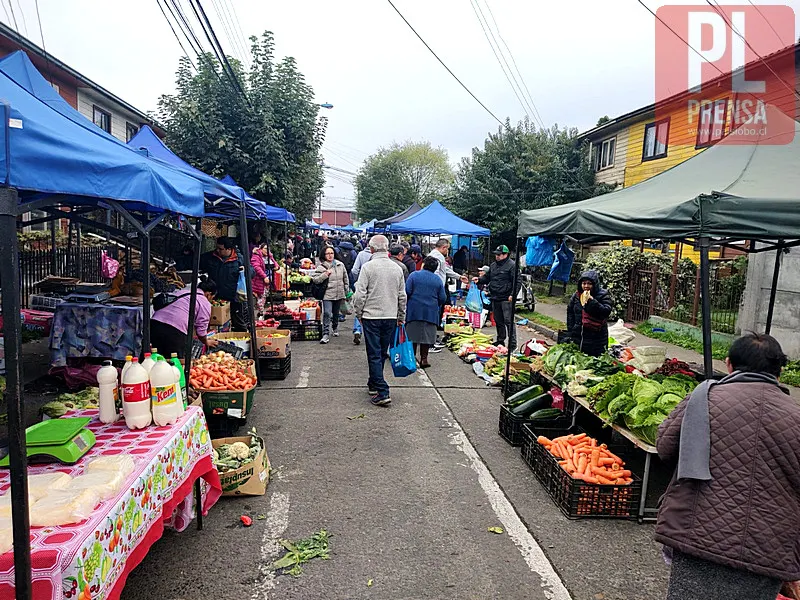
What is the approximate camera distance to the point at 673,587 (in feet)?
8.72

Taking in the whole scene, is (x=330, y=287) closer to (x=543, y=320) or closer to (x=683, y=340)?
(x=543, y=320)

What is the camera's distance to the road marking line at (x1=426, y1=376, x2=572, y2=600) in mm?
3533

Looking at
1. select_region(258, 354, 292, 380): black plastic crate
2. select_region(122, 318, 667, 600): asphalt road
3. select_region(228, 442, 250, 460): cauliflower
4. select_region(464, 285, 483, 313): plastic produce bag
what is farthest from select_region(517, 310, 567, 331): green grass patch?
select_region(228, 442, 250, 460): cauliflower

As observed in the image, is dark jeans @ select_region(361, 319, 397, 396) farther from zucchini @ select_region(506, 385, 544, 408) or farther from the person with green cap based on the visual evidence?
the person with green cap

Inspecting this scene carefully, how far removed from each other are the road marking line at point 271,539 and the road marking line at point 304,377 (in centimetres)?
334

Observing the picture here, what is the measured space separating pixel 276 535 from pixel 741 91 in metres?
18.3

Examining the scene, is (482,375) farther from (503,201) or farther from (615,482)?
(503,201)

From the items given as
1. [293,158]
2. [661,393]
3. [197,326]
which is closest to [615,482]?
[661,393]

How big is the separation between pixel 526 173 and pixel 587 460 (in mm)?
20216

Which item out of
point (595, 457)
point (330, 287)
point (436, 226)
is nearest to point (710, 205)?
point (595, 457)

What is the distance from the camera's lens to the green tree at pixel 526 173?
23406mm

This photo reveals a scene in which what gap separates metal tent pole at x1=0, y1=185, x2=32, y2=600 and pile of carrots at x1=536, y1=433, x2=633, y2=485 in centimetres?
376

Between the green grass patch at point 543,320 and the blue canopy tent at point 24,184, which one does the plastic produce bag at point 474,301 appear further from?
the blue canopy tent at point 24,184

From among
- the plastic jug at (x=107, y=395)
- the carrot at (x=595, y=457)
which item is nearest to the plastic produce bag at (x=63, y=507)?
the plastic jug at (x=107, y=395)
